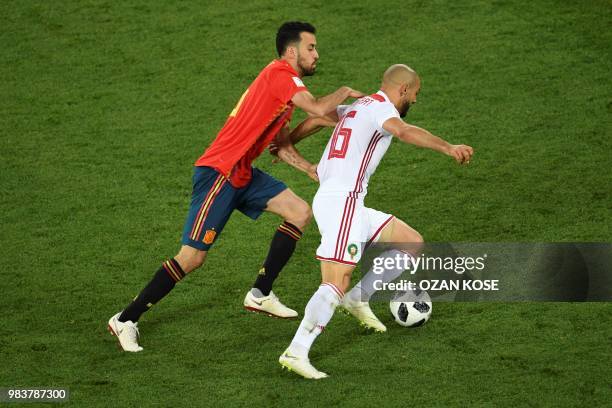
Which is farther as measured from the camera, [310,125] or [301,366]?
[310,125]

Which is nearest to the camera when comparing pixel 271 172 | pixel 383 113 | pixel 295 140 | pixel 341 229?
pixel 383 113

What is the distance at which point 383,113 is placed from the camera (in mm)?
6297

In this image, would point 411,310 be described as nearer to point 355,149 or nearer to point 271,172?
point 355,149

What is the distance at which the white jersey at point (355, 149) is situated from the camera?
21.3 ft

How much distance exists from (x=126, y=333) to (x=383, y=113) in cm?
209

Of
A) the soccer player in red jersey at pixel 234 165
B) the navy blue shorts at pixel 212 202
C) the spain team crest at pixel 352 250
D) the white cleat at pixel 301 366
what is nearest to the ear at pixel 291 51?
the soccer player in red jersey at pixel 234 165

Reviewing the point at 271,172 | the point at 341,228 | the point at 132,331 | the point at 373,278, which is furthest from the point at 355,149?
the point at 271,172

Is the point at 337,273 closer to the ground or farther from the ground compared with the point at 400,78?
closer to the ground

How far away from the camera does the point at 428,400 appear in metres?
5.77

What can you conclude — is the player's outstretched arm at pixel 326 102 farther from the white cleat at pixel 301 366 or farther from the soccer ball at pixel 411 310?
the white cleat at pixel 301 366

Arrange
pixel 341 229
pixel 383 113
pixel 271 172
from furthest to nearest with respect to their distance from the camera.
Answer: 1. pixel 271 172
2. pixel 341 229
3. pixel 383 113

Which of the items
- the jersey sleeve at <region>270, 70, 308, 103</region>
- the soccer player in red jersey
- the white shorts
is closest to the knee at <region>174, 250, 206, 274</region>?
the soccer player in red jersey

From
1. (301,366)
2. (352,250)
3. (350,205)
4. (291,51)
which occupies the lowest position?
(301,366)

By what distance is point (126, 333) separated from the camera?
669 centimetres
